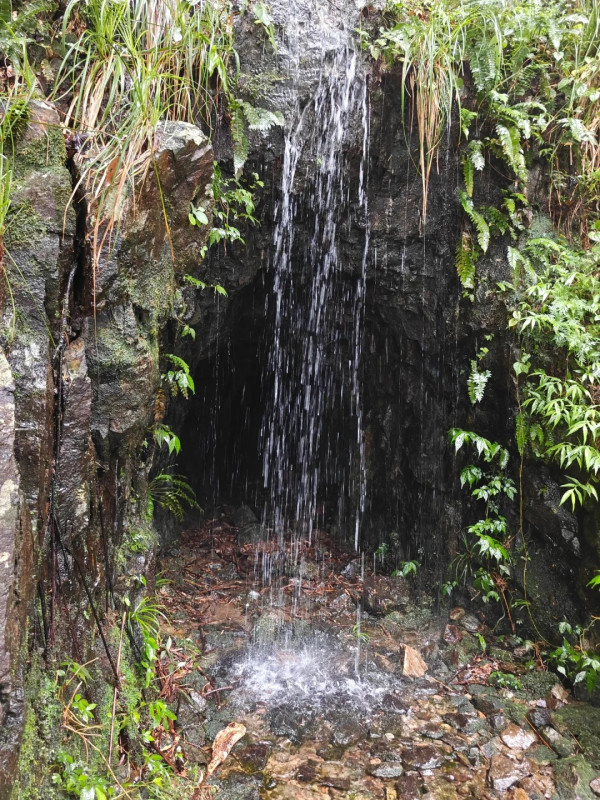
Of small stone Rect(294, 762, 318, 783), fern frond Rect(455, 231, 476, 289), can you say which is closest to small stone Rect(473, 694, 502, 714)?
small stone Rect(294, 762, 318, 783)

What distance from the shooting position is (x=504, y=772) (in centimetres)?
328

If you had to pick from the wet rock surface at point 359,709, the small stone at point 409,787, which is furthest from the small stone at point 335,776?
the small stone at point 409,787

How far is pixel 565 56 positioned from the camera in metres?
4.74

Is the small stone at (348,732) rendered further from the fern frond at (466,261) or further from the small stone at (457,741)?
the fern frond at (466,261)

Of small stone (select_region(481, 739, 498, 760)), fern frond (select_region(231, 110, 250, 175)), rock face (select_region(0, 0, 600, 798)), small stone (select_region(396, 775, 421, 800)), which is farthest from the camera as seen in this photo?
fern frond (select_region(231, 110, 250, 175))

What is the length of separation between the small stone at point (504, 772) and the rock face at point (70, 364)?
8.68 feet

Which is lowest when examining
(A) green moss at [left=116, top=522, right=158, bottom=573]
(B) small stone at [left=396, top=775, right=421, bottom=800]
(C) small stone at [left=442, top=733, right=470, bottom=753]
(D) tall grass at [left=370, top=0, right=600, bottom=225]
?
(B) small stone at [left=396, top=775, right=421, bottom=800]

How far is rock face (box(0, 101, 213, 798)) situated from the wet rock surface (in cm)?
155

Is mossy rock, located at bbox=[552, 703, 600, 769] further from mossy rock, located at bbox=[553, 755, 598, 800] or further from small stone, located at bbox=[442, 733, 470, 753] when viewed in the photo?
small stone, located at bbox=[442, 733, 470, 753]

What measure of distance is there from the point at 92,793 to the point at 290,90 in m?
5.12

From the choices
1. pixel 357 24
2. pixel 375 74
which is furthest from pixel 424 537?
pixel 357 24

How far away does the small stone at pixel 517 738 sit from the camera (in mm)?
3516

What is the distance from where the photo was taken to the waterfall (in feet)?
16.1

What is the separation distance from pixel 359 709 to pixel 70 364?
10.3 ft
